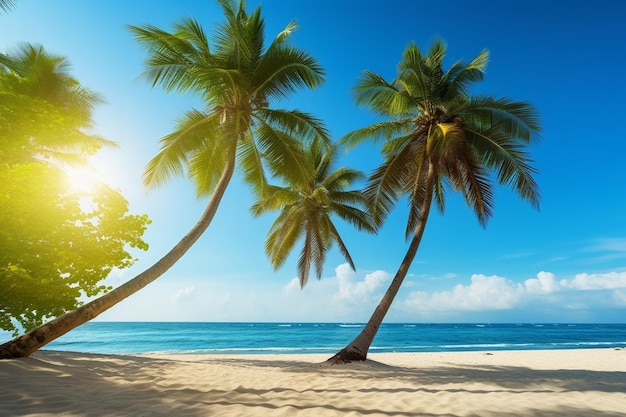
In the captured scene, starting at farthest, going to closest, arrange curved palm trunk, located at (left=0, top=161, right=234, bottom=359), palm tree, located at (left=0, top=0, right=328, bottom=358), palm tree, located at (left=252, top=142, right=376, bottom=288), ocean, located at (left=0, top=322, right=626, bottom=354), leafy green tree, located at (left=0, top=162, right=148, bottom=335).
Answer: ocean, located at (left=0, top=322, right=626, bottom=354) → palm tree, located at (left=252, top=142, right=376, bottom=288) → palm tree, located at (left=0, top=0, right=328, bottom=358) → leafy green tree, located at (left=0, top=162, right=148, bottom=335) → curved palm trunk, located at (left=0, top=161, right=234, bottom=359)

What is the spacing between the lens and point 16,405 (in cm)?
394

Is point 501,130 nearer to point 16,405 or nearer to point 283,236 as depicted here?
point 283,236

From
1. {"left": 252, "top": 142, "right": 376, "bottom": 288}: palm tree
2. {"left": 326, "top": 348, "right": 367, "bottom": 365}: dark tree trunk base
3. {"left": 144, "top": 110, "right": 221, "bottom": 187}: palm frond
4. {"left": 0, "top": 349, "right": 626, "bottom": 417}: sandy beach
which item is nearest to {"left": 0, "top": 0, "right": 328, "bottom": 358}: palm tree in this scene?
{"left": 144, "top": 110, "right": 221, "bottom": 187}: palm frond

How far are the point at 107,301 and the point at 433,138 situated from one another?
10.1 meters

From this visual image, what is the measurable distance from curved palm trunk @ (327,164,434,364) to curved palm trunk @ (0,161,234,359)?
17.0 feet

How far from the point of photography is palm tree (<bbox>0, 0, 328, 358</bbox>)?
9.64 m

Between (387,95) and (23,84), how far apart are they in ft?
44.5

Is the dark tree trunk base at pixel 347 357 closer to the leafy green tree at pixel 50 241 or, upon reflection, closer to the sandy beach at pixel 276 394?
the sandy beach at pixel 276 394

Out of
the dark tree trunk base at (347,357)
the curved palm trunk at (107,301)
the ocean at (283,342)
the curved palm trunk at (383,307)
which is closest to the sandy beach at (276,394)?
the curved palm trunk at (107,301)

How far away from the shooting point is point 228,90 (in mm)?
10258

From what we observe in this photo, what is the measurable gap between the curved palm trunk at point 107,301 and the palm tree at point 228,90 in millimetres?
38

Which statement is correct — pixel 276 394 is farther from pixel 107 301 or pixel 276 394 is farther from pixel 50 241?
pixel 50 241

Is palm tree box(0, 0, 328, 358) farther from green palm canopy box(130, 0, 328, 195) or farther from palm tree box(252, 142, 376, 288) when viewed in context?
palm tree box(252, 142, 376, 288)

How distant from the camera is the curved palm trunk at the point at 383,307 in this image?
32.4ft
